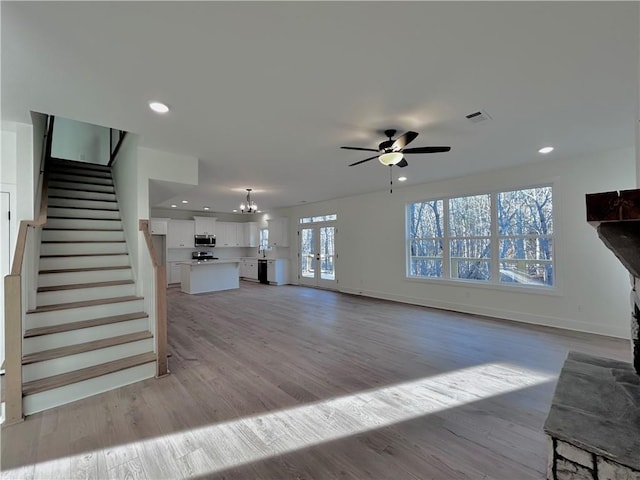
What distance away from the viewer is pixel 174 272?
920 centimetres

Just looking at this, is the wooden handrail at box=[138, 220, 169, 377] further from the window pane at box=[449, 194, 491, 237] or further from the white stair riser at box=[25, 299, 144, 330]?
the window pane at box=[449, 194, 491, 237]

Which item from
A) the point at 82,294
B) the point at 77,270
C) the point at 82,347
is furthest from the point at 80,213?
the point at 82,347

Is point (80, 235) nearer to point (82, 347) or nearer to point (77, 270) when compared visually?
point (77, 270)

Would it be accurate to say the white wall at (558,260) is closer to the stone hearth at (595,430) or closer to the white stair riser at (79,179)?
the stone hearth at (595,430)

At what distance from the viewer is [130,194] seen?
3.96 m

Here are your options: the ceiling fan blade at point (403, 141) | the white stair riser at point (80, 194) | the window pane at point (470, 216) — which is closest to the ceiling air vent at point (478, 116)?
the ceiling fan blade at point (403, 141)

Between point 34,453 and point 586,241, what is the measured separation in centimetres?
639

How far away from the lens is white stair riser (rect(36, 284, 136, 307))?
310 centimetres

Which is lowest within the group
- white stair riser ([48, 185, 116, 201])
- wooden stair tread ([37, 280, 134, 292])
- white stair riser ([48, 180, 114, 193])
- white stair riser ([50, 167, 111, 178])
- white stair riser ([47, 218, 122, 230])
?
wooden stair tread ([37, 280, 134, 292])

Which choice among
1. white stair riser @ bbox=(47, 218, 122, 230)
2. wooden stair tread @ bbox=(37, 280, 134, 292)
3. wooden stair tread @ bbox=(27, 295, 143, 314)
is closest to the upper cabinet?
white stair riser @ bbox=(47, 218, 122, 230)

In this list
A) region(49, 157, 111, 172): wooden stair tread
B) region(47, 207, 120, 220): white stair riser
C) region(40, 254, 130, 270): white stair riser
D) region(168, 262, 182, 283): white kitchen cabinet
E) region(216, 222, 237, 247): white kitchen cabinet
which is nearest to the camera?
region(40, 254, 130, 270): white stair riser

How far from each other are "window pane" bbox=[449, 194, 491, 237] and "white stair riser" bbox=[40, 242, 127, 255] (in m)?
5.82

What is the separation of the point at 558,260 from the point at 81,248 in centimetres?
707

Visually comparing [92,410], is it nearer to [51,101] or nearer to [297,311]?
[51,101]
